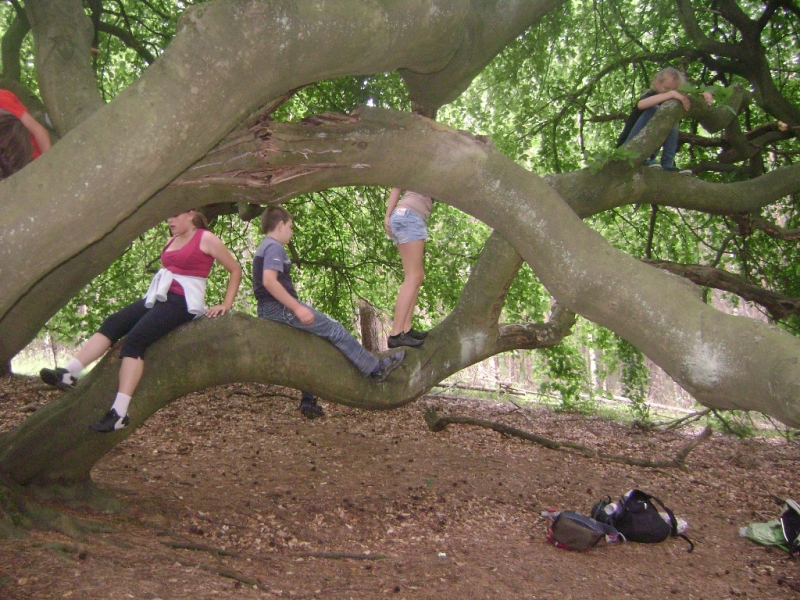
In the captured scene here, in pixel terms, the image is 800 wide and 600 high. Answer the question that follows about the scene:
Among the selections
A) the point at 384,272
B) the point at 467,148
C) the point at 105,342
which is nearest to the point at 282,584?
the point at 105,342

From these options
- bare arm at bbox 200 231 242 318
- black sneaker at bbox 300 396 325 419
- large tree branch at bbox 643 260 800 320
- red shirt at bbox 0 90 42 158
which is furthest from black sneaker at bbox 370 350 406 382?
large tree branch at bbox 643 260 800 320

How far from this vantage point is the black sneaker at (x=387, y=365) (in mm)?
3852

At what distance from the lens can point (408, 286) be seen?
4164 millimetres

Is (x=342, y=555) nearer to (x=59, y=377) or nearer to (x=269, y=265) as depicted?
(x=269, y=265)

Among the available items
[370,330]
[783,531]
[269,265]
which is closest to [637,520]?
[783,531]

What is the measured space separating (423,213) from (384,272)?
4.32 meters

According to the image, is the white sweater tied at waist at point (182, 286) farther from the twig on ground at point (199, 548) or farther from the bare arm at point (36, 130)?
the twig on ground at point (199, 548)

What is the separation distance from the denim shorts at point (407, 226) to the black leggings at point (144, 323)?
4.47 ft

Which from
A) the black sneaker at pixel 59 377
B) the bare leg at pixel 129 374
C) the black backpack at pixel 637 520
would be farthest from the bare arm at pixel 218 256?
the black backpack at pixel 637 520

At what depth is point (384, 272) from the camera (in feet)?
28.1

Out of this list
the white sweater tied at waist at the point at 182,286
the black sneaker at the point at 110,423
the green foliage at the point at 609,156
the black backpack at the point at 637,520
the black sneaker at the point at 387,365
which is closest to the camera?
the black sneaker at the point at 110,423

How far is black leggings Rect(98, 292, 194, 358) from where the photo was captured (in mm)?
3490

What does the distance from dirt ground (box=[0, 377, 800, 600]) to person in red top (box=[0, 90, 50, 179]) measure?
68.9 inches

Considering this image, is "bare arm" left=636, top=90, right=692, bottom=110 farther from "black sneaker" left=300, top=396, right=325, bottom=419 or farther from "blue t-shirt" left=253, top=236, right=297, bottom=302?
"black sneaker" left=300, top=396, right=325, bottom=419
